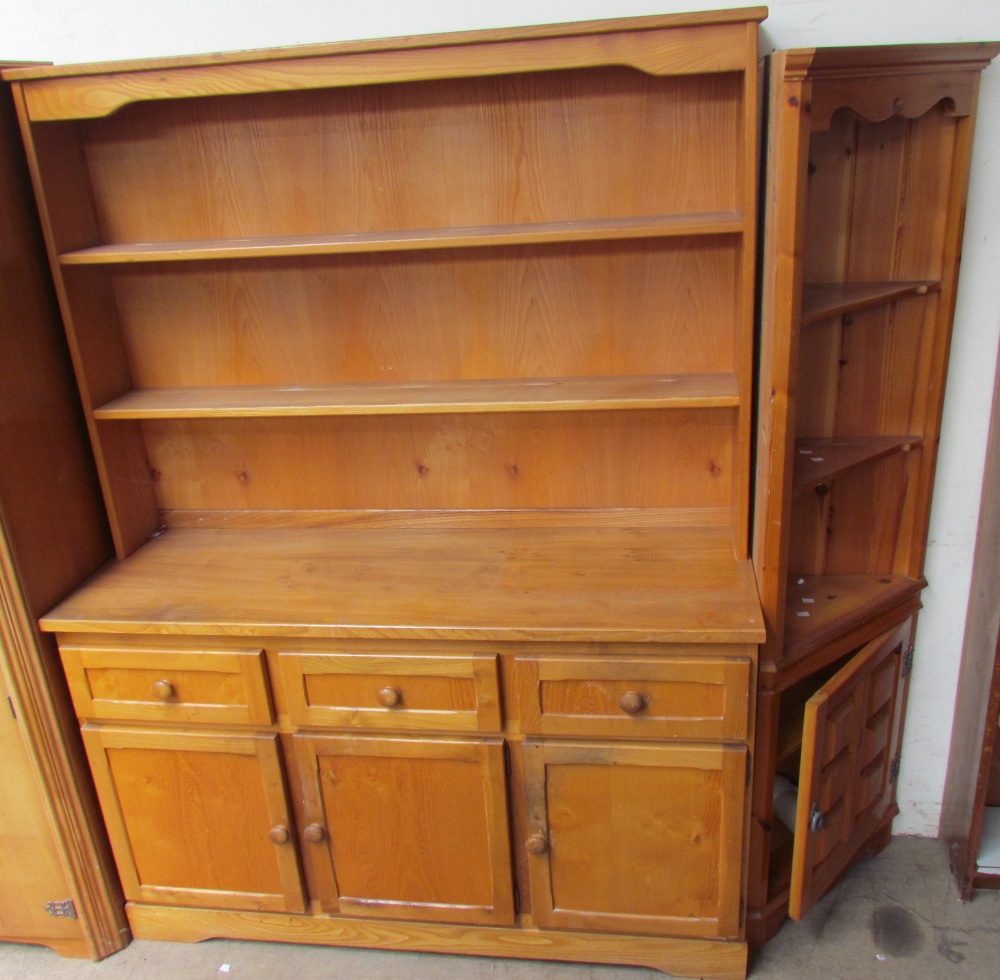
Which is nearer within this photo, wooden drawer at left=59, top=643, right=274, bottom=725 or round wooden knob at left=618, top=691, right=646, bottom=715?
round wooden knob at left=618, top=691, right=646, bottom=715

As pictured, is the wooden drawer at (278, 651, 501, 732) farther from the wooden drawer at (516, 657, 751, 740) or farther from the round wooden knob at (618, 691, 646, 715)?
the round wooden knob at (618, 691, 646, 715)

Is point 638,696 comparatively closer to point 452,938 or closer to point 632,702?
point 632,702

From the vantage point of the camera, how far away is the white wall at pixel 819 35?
1723 millimetres

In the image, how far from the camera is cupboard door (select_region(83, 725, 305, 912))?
1906 millimetres

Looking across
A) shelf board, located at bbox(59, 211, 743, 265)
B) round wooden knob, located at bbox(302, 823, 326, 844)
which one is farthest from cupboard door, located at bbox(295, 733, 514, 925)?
shelf board, located at bbox(59, 211, 743, 265)

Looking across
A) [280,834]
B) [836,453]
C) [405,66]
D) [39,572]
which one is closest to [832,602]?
[836,453]

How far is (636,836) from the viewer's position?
1829 mm

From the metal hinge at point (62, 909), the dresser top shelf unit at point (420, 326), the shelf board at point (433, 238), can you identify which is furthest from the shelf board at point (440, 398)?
the metal hinge at point (62, 909)

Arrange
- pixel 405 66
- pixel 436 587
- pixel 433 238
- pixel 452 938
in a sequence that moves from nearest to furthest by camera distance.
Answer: pixel 405 66, pixel 433 238, pixel 436 587, pixel 452 938

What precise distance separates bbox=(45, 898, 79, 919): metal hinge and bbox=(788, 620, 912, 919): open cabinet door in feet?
5.21

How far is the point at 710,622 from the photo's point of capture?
5.50ft

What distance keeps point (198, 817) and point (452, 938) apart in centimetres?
63

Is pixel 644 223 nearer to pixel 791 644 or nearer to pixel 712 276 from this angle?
pixel 712 276

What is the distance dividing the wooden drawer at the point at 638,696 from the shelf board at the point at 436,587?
A: 7cm
